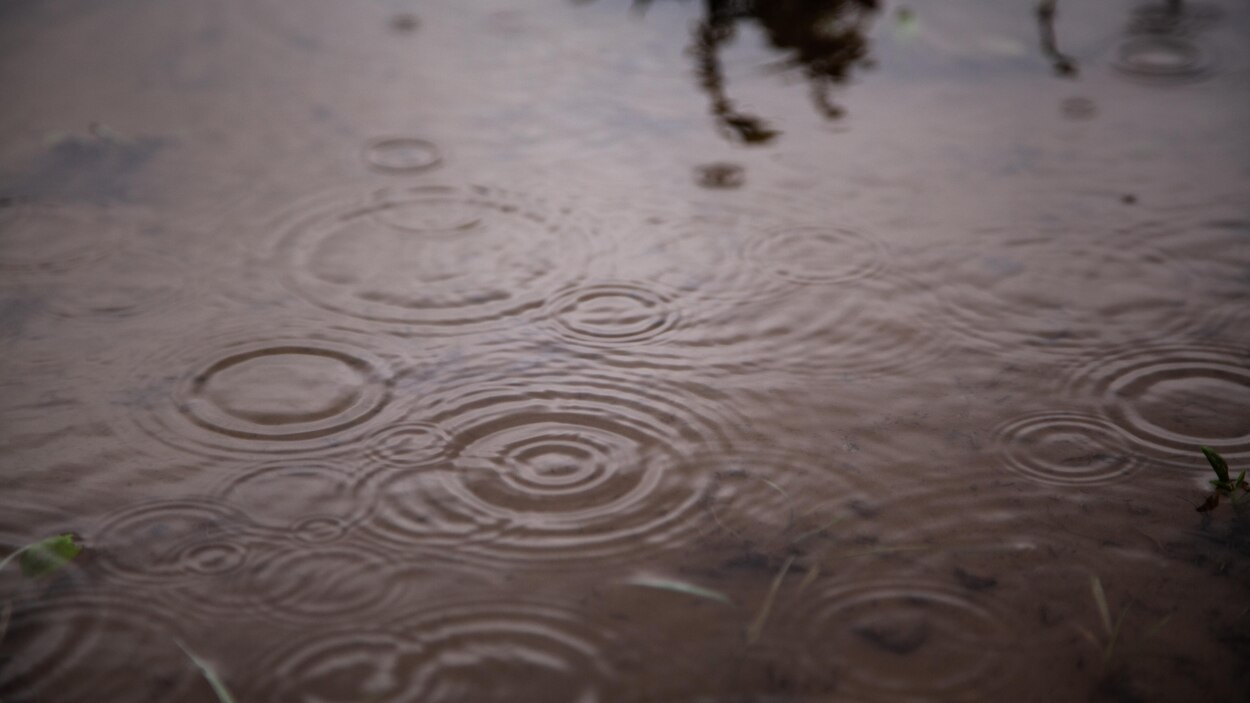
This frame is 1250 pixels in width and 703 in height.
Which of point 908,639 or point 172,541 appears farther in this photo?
point 172,541

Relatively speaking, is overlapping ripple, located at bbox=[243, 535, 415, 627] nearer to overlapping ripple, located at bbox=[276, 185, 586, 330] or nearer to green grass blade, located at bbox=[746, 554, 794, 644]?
green grass blade, located at bbox=[746, 554, 794, 644]

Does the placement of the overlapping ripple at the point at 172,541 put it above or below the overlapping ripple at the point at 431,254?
below

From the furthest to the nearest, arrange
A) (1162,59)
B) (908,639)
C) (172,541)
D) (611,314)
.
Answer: (1162,59)
(611,314)
(172,541)
(908,639)

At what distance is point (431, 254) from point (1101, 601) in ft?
6.01

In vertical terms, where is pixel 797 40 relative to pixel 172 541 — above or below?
above

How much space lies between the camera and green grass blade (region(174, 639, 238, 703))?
4.95 ft

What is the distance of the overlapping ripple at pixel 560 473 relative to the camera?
71.9 inches

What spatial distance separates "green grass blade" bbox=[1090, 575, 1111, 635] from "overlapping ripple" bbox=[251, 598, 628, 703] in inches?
33.7

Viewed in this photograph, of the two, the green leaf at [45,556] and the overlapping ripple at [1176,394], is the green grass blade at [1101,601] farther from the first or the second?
the green leaf at [45,556]

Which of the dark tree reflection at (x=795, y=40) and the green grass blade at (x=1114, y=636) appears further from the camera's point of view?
the dark tree reflection at (x=795, y=40)

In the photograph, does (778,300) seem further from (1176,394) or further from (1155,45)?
(1155,45)

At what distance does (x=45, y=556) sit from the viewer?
67.4 inches

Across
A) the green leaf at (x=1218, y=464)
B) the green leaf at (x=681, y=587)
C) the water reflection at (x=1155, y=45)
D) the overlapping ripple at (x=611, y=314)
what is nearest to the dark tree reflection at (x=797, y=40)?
the water reflection at (x=1155, y=45)

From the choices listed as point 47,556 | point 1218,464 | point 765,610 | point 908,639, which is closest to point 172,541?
point 47,556
